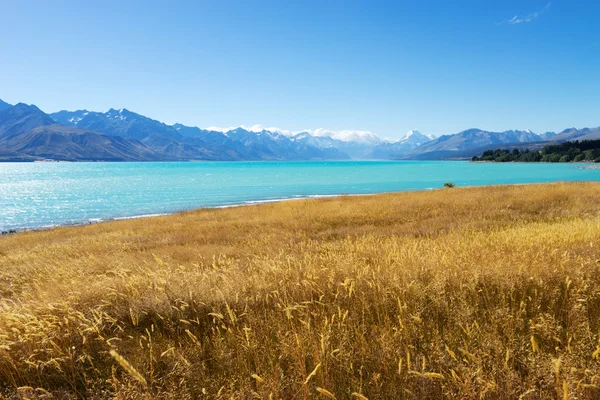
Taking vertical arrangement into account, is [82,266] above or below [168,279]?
below

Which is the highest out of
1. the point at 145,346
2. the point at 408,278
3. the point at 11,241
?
the point at 408,278

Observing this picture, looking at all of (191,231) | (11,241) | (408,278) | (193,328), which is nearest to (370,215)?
(191,231)

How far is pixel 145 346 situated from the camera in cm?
423

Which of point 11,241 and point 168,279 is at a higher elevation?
point 168,279

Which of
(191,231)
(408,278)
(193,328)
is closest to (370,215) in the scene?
(191,231)

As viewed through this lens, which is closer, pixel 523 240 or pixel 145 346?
pixel 145 346

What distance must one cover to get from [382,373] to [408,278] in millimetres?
2311

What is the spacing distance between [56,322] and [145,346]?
5.06 feet

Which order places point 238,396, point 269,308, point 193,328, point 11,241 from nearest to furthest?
point 238,396
point 193,328
point 269,308
point 11,241

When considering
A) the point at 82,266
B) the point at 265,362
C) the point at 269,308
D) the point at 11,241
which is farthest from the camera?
the point at 11,241

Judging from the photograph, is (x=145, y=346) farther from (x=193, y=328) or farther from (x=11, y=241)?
(x=11, y=241)

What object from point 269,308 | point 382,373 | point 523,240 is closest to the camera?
point 382,373

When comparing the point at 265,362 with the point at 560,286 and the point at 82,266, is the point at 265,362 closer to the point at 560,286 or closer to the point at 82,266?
the point at 560,286

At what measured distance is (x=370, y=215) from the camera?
20.3 meters
